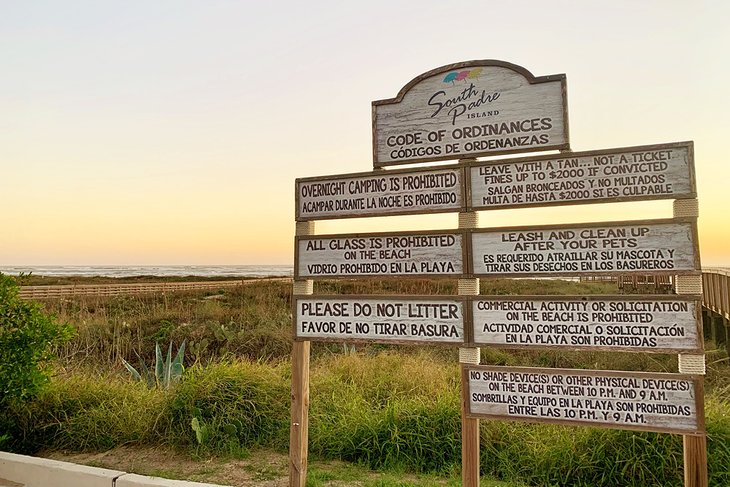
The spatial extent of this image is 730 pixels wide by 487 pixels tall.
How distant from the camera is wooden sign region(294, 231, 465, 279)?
14.0 feet

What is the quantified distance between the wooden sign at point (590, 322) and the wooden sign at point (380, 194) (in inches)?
33.0

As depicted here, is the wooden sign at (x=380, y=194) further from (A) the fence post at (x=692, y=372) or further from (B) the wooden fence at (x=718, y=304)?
(B) the wooden fence at (x=718, y=304)

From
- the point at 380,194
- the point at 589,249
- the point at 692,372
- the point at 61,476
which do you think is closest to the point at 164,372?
the point at 61,476

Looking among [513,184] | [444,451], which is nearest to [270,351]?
[444,451]

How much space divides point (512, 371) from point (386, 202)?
1.59m

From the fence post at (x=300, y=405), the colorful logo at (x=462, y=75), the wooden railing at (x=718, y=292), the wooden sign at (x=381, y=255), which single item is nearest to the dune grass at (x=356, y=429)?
the fence post at (x=300, y=405)

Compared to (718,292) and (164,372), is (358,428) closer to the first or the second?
(164,372)

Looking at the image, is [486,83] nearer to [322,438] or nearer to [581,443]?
[581,443]

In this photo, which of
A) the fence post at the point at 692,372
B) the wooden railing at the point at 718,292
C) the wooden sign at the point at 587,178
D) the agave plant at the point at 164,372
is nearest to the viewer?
the fence post at the point at 692,372

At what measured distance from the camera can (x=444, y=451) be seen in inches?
198

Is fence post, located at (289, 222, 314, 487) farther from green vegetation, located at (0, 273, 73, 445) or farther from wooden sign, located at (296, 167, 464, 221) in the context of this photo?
green vegetation, located at (0, 273, 73, 445)

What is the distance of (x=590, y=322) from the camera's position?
3.81m

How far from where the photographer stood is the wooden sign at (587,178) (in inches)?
145

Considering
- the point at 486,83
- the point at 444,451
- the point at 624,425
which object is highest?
the point at 486,83
